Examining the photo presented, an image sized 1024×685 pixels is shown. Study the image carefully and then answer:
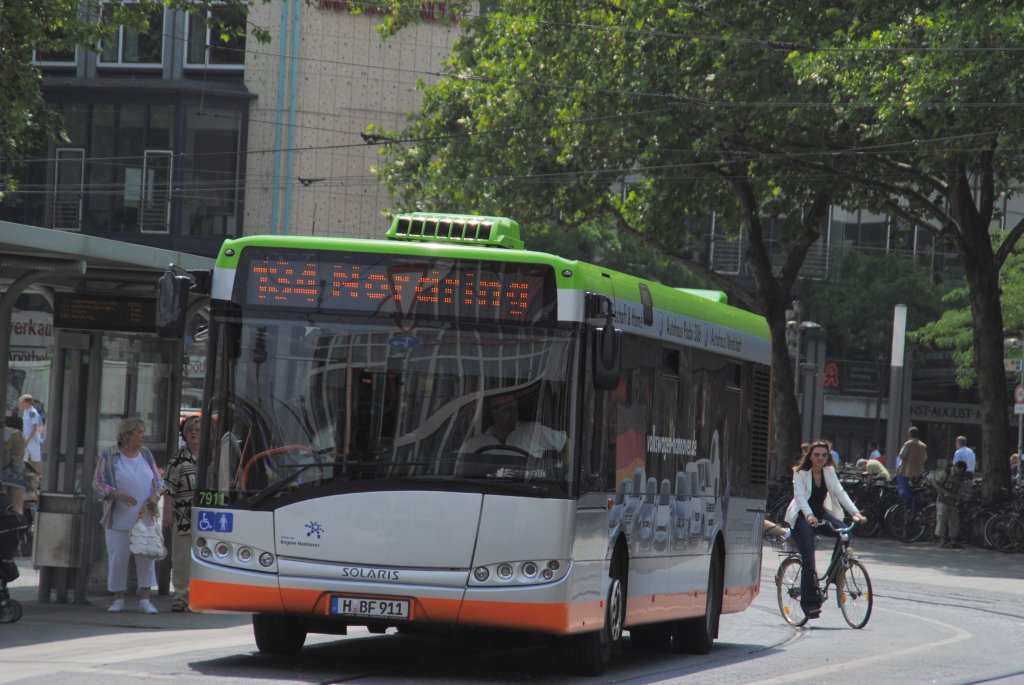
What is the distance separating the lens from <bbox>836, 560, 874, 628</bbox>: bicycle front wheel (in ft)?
51.6

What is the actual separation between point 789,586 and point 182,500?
540 centimetres

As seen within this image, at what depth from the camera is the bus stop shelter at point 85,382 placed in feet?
46.8

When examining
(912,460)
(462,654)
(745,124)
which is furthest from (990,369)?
(462,654)

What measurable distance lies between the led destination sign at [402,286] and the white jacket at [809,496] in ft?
19.6

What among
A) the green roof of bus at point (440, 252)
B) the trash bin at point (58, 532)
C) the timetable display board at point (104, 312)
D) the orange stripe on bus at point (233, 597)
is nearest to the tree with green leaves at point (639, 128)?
the timetable display board at point (104, 312)

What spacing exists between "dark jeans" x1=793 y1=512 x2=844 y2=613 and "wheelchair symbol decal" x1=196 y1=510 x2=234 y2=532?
22.3ft

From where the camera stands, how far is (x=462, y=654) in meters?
12.1

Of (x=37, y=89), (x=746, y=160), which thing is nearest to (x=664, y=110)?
(x=746, y=160)

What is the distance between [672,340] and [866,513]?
2036 cm

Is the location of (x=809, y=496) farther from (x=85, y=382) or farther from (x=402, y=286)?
(x=402, y=286)

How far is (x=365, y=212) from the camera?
46000mm

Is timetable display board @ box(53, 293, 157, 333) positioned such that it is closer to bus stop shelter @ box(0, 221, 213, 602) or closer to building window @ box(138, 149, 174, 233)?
bus stop shelter @ box(0, 221, 213, 602)

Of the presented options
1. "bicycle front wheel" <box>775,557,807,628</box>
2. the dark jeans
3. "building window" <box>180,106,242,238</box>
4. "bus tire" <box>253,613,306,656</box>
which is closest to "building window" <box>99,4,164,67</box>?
"building window" <box>180,106,242,238</box>

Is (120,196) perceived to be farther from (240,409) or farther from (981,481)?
(240,409)
